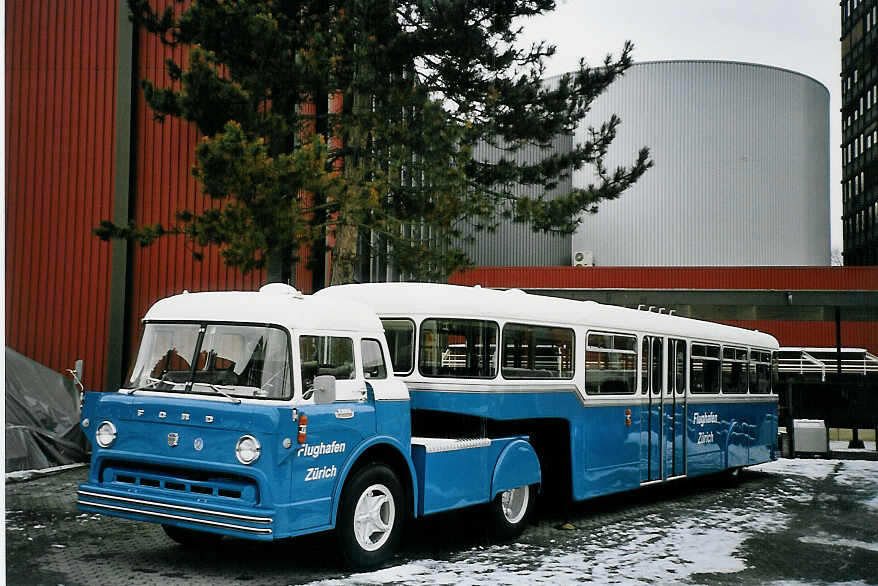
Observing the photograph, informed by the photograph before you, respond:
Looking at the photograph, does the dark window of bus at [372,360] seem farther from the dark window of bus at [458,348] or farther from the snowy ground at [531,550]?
the snowy ground at [531,550]

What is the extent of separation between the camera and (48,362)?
54.9 feet

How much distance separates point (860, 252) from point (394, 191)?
6016 centimetres

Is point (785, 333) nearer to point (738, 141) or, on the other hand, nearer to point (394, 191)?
point (738, 141)

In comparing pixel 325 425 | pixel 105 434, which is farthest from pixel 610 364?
pixel 105 434

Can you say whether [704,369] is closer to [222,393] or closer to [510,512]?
[510,512]

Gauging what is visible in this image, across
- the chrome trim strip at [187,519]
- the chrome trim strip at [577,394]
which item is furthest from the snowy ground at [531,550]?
the chrome trim strip at [577,394]

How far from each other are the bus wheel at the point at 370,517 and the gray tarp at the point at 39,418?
7.27 m

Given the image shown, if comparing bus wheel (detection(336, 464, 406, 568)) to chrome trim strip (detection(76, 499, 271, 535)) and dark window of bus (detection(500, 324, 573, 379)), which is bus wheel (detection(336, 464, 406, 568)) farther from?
dark window of bus (detection(500, 324, 573, 379))

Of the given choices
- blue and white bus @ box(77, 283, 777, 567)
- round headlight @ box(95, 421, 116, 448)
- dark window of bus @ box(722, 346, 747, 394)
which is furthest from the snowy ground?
dark window of bus @ box(722, 346, 747, 394)

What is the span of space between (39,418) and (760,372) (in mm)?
11537

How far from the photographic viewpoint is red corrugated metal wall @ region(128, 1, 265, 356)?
16.9m

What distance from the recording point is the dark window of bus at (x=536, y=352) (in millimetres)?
9711

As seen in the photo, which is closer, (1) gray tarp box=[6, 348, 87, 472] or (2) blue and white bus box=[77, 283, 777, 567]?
(2) blue and white bus box=[77, 283, 777, 567]

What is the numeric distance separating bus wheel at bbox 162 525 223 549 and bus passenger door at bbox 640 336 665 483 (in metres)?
5.71
